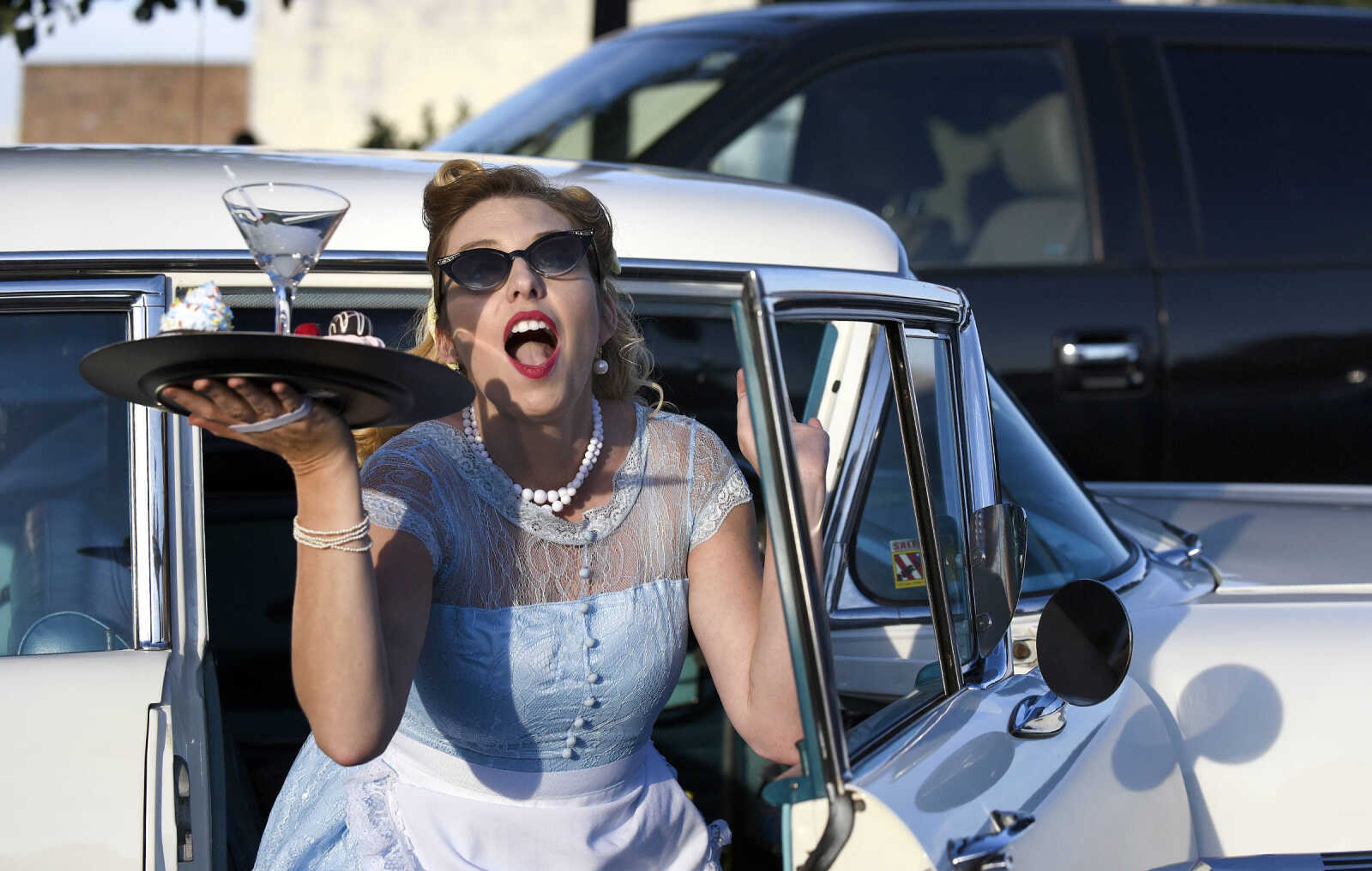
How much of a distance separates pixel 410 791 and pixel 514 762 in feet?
0.45

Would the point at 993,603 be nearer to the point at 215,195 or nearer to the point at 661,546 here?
the point at 661,546

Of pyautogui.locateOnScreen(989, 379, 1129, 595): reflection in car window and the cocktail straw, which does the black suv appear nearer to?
pyautogui.locateOnScreen(989, 379, 1129, 595): reflection in car window

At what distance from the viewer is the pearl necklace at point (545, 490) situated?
198cm

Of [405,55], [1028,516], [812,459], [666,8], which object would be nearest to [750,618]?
[812,459]

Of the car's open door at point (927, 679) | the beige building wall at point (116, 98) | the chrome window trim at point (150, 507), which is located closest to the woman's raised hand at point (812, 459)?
the car's open door at point (927, 679)

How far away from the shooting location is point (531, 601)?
6.34 ft

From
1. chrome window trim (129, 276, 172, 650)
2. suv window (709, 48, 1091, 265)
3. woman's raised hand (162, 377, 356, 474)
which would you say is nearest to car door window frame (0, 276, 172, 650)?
chrome window trim (129, 276, 172, 650)

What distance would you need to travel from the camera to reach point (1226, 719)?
2.04 meters

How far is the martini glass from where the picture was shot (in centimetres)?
144

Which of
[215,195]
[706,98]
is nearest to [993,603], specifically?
[215,195]

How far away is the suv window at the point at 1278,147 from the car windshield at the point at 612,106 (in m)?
1.28

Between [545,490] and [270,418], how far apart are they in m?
0.70

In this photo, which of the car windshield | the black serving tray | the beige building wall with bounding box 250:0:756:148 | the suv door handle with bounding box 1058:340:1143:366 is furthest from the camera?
the beige building wall with bounding box 250:0:756:148

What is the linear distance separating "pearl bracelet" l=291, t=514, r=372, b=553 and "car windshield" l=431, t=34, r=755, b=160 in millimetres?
2489
